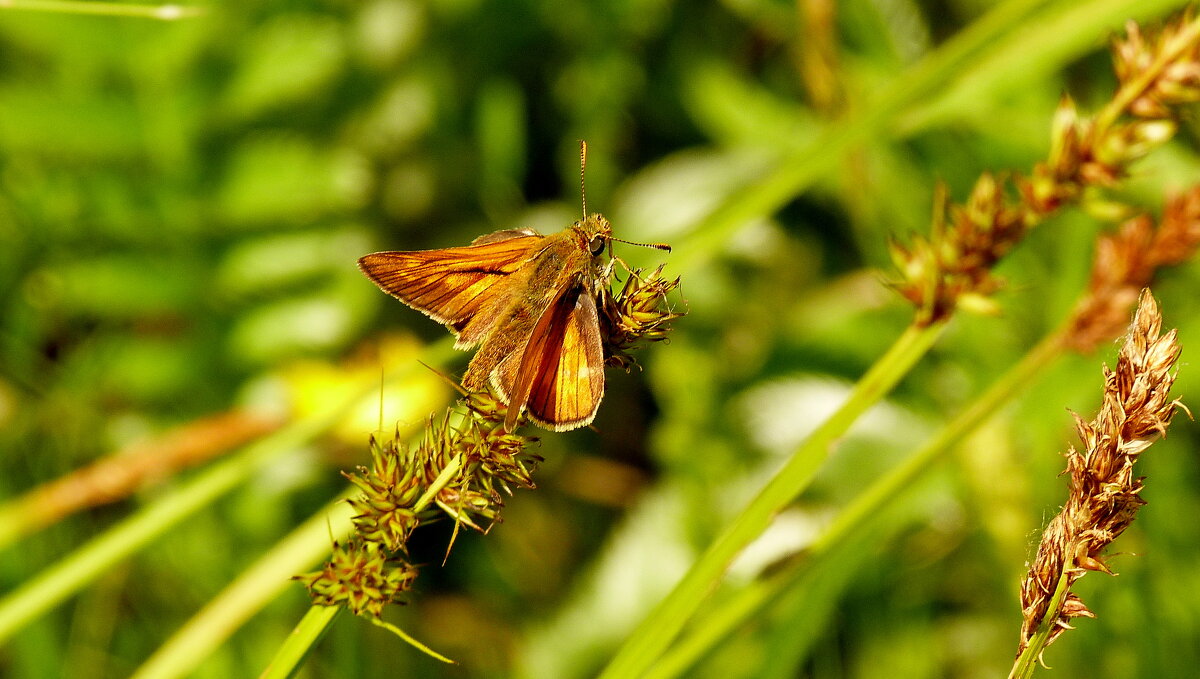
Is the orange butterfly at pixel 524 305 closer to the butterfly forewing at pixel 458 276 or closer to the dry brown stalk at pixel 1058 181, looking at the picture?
the butterfly forewing at pixel 458 276

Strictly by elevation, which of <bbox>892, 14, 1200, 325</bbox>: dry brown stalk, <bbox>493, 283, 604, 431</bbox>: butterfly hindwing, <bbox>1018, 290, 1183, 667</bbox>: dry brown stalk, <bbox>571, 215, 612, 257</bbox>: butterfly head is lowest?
<bbox>1018, 290, 1183, 667</bbox>: dry brown stalk

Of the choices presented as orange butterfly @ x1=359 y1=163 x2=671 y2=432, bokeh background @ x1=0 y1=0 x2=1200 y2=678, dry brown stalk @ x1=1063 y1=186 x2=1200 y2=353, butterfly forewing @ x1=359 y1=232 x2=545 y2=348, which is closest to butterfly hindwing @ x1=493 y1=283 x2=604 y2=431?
orange butterfly @ x1=359 y1=163 x2=671 y2=432

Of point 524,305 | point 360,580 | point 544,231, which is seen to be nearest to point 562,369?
point 524,305

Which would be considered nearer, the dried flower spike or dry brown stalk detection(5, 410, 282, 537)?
the dried flower spike

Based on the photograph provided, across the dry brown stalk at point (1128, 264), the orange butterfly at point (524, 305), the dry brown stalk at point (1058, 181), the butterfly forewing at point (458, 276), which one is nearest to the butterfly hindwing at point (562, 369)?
the orange butterfly at point (524, 305)

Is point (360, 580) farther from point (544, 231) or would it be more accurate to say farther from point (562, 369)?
point (544, 231)

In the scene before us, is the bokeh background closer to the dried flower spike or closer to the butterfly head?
the butterfly head

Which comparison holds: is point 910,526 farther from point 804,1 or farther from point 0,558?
point 0,558
